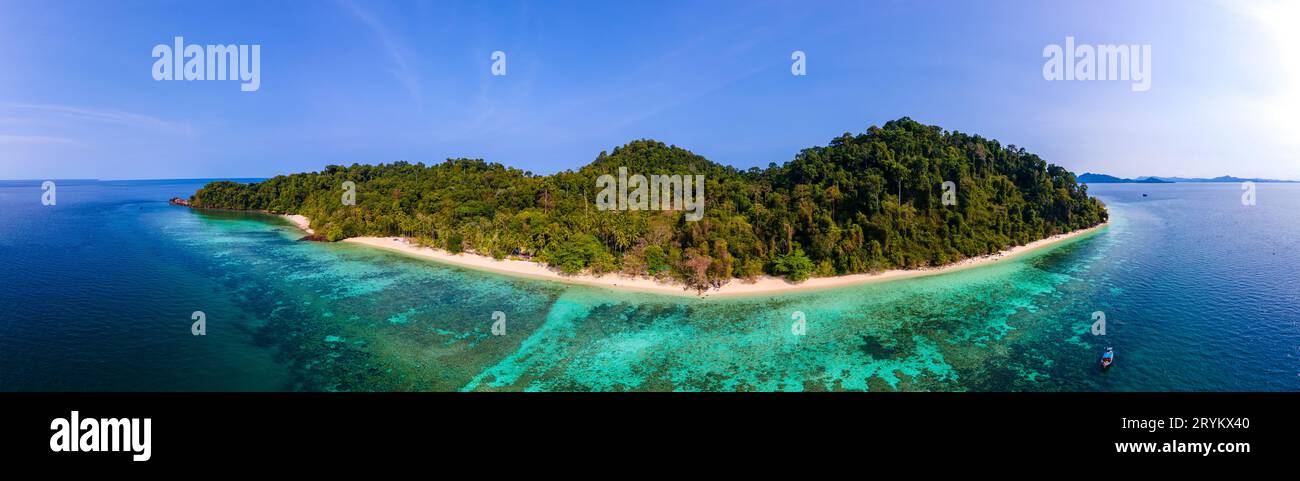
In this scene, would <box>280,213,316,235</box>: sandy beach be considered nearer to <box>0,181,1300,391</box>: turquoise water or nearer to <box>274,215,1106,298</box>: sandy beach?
<box>0,181,1300,391</box>: turquoise water

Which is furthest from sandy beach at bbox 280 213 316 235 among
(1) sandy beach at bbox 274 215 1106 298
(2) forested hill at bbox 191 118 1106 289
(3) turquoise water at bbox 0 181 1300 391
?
(1) sandy beach at bbox 274 215 1106 298

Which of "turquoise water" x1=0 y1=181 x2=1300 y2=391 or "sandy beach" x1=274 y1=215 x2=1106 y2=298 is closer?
"turquoise water" x1=0 y1=181 x2=1300 y2=391

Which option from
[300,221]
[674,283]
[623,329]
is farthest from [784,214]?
[300,221]

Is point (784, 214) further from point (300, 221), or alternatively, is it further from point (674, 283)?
point (300, 221)

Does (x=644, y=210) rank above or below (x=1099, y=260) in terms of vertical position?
above

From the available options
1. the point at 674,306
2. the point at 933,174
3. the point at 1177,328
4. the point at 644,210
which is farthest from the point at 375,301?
the point at 933,174

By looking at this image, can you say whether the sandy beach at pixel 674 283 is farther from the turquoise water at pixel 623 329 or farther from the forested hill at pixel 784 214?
the turquoise water at pixel 623 329
